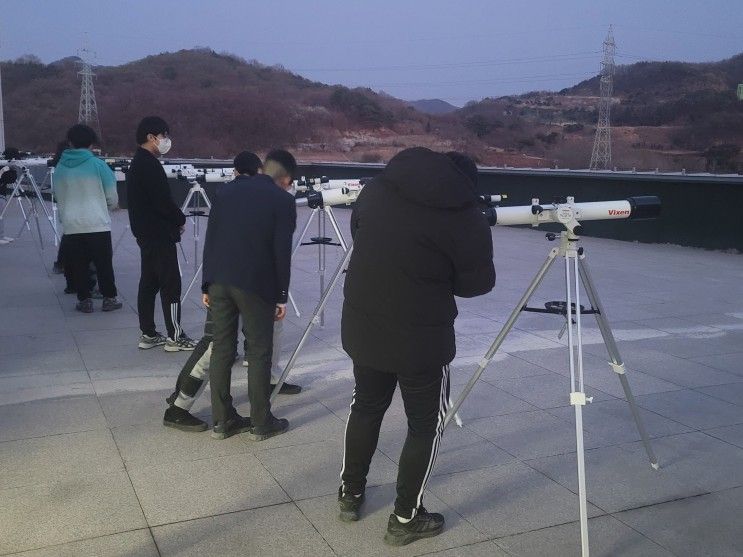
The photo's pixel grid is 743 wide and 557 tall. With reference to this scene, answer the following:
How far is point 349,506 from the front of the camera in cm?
355

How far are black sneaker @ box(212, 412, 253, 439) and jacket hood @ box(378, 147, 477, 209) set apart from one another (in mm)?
2050

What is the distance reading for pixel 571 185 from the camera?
15.1 metres

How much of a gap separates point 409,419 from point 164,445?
5.69ft

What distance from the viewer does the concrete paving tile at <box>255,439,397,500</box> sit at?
12.7 ft

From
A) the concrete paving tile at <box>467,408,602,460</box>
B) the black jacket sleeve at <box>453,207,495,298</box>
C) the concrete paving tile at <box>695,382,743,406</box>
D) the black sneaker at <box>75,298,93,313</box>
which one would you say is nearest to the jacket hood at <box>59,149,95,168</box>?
the black sneaker at <box>75,298,93,313</box>

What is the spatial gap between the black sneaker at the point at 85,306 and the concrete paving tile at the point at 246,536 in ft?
15.5

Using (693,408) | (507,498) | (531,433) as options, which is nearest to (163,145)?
(531,433)

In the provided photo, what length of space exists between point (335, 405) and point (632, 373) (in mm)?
2414

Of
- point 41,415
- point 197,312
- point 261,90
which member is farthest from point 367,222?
point 261,90

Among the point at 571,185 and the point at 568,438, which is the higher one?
the point at 571,185

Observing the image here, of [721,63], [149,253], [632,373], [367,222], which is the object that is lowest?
[632,373]

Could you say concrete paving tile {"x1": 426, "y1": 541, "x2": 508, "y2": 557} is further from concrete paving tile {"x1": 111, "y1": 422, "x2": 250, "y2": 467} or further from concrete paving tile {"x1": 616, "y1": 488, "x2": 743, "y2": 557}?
concrete paving tile {"x1": 111, "y1": 422, "x2": 250, "y2": 467}

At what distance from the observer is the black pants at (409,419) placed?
3236 millimetres

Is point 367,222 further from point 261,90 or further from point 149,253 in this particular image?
point 261,90
